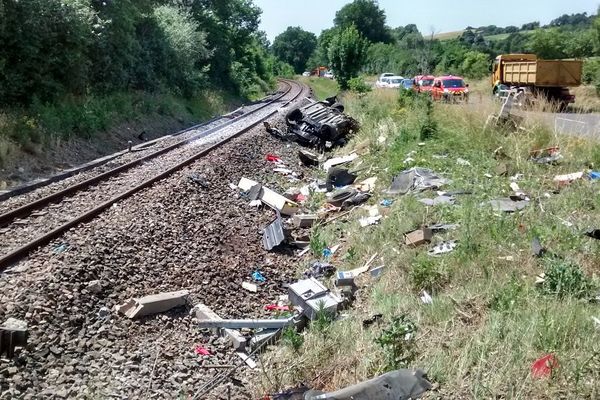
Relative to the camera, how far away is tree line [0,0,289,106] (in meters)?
14.3

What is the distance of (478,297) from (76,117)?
1360 cm

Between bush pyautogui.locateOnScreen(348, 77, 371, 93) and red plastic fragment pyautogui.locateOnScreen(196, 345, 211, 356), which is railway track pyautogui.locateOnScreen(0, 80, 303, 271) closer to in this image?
red plastic fragment pyautogui.locateOnScreen(196, 345, 211, 356)

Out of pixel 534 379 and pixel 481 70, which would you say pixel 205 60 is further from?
pixel 534 379

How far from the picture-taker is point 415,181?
913cm

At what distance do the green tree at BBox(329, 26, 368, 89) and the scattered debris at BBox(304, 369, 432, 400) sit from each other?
3292cm

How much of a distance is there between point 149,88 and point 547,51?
36029mm

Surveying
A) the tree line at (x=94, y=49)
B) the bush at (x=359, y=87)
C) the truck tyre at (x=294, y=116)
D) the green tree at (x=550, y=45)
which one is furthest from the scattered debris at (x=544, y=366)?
the green tree at (x=550, y=45)

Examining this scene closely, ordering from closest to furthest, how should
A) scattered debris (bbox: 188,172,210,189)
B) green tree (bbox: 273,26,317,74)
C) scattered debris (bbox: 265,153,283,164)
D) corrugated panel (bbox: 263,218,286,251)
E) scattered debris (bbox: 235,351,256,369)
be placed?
scattered debris (bbox: 235,351,256,369) < corrugated panel (bbox: 263,218,286,251) < scattered debris (bbox: 188,172,210,189) < scattered debris (bbox: 265,153,283,164) < green tree (bbox: 273,26,317,74)

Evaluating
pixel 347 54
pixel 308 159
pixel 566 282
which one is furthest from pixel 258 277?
pixel 347 54

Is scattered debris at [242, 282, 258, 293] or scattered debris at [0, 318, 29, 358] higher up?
scattered debris at [0, 318, 29, 358]

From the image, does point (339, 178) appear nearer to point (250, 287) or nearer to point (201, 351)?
point (250, 287)

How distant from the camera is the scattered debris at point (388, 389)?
375cm

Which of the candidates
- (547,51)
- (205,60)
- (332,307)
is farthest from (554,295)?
(547,51)

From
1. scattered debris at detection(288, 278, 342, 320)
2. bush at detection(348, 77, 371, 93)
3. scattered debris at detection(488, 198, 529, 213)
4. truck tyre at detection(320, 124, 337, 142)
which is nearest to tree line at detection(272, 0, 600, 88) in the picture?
bush at detection(348, 77, 371, 93)
